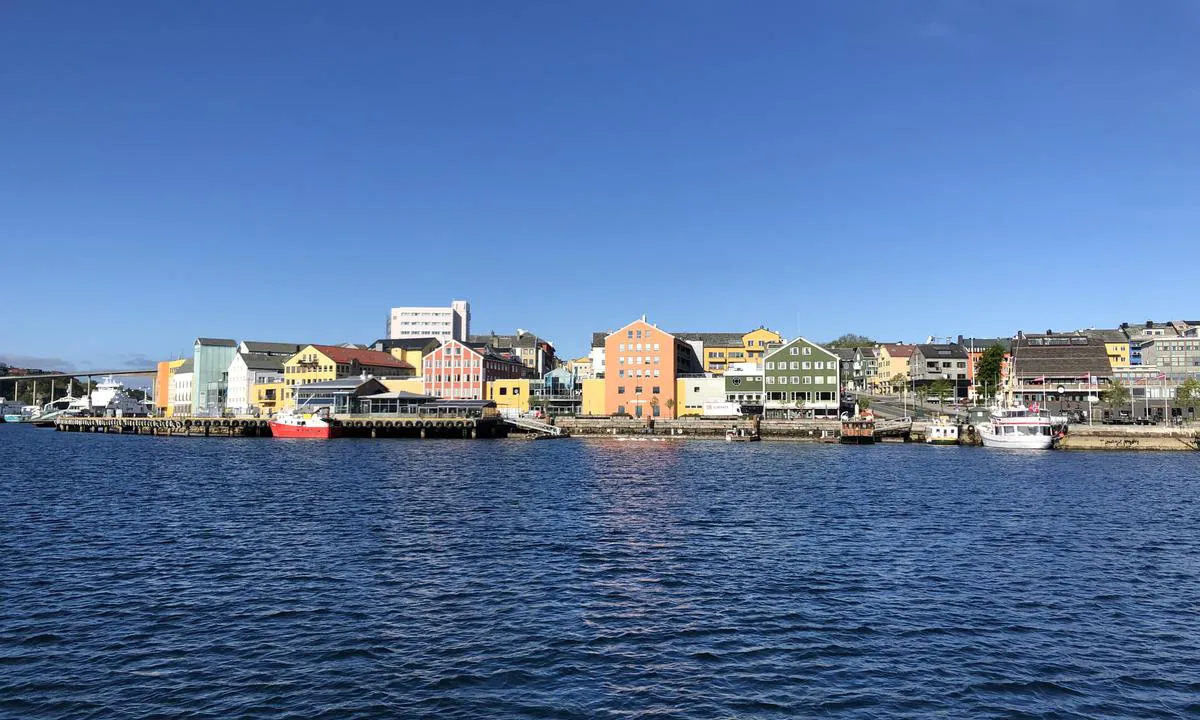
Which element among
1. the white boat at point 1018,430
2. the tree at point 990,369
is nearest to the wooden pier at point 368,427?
the white boat at point 1018,430

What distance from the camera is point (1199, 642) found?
19312 millimetres

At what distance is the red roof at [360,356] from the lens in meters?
142

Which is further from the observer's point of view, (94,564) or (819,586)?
(94,564)

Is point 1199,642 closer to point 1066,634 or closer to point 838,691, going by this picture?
point 1066,634

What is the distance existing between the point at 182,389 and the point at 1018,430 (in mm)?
159566

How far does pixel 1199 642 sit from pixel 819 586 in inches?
365

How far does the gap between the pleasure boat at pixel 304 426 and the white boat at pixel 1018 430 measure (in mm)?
84320

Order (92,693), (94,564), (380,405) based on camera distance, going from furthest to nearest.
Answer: (380,405)
(94,564)
(92,693)

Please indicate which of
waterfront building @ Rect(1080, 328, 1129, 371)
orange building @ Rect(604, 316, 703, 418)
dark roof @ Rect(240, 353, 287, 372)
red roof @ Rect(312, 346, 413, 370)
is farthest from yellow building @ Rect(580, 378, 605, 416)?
waterfront building @ Rect(1080, 328, 1129, 371)

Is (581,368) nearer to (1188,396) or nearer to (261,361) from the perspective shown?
(261,361)

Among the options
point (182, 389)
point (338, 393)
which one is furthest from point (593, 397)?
point (182, 389)

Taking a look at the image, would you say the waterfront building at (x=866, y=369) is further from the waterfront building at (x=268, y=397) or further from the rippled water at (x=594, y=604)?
the rippled water at (x=594, y=604)

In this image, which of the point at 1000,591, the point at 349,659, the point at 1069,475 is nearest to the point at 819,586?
the point at 1000,591

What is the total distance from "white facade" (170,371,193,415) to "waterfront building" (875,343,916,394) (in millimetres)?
145846
